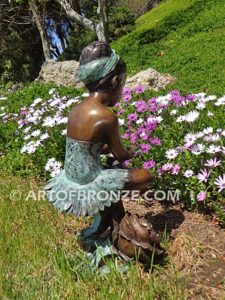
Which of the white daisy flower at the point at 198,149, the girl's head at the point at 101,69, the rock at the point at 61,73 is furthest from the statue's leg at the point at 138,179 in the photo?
the rock at the point at 61,73

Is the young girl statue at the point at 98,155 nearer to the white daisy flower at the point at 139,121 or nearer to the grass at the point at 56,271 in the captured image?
the grass at the point at 56,271

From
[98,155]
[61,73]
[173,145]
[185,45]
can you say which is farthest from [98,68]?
[185,45]

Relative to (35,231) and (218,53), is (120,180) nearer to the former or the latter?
(35,231)

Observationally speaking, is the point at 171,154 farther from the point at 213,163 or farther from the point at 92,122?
the point at 92,122

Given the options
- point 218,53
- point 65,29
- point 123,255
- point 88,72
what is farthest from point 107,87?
point 65,29

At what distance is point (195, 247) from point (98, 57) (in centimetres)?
139

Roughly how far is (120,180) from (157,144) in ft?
4.03

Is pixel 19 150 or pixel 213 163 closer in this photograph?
pixel 213 163

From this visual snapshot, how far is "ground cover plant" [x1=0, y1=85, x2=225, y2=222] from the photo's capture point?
3.63 meters

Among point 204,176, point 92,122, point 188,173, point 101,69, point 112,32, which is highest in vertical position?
point 101,69

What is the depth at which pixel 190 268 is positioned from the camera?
3049mm

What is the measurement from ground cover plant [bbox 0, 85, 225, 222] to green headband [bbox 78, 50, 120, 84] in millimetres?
679

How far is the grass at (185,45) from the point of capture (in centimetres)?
969

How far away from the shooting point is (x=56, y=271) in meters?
2.92
